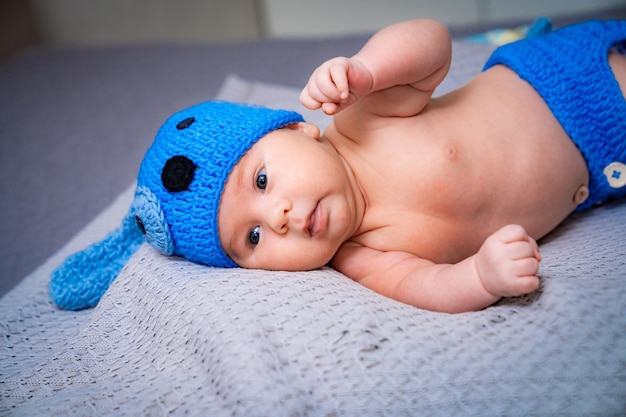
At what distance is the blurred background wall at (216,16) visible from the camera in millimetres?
2648

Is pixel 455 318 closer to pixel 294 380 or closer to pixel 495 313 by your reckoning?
pixel 495 313

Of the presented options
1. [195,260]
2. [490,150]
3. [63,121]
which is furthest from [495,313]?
[63,121]

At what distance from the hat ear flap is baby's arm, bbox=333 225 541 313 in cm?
42

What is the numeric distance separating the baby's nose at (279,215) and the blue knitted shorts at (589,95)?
0.58 m

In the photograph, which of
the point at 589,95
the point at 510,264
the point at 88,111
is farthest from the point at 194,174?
the point at 88,111

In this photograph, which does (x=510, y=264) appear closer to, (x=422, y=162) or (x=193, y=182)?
(x=422, y=162)

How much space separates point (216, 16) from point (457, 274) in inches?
102

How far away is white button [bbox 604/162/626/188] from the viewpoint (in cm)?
112

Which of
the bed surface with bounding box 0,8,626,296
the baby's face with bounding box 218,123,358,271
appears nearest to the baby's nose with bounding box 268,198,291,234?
the baby's face with bounding box 218,123,358,271

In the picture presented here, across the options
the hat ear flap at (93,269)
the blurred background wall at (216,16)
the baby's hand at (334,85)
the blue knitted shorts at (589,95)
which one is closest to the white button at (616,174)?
the blue knitted shorts at (589,95)

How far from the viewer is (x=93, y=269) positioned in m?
1.12

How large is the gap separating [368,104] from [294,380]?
0.58 metres

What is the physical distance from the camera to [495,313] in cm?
78

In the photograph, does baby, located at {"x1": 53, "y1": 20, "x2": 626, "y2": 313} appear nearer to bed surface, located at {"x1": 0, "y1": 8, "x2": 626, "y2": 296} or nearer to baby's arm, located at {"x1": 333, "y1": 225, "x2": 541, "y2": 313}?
baby's arm, located at {"x1": 333, "y1": 225, "x2": 541, "y2": 313}
